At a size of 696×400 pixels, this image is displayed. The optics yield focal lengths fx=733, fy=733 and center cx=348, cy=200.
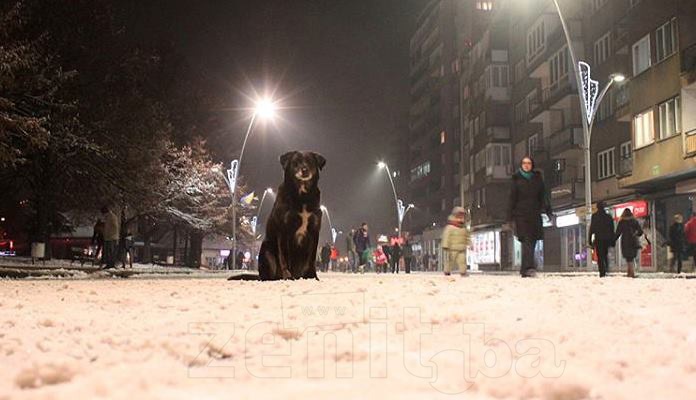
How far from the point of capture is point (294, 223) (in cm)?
1081

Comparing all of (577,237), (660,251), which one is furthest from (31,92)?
(577,237)

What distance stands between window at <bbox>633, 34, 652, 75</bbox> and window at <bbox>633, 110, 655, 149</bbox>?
6.51 feet

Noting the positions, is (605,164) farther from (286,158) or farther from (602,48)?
(286,158)

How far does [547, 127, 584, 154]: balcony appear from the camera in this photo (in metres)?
41.0

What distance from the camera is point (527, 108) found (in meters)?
50.4

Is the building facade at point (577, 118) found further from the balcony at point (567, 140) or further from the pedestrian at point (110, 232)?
the pedestrian at point (110, 232)

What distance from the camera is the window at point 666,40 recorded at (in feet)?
91.0

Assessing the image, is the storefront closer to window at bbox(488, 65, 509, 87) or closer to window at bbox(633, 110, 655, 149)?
window at bbox(488, 65, 509, 87)

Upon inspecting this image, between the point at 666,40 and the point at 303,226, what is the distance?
22.8 m

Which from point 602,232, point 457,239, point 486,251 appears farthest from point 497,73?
point 602,232

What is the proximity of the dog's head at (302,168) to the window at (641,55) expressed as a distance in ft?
75.7

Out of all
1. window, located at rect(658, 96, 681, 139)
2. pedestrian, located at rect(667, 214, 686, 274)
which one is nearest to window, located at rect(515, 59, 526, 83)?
window, located at rect(658, 96, 681, 139)

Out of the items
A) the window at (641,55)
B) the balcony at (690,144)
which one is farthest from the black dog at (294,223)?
the window at (641,55)

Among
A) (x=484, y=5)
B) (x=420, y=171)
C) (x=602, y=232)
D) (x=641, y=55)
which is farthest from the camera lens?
(x=420, y=171)
